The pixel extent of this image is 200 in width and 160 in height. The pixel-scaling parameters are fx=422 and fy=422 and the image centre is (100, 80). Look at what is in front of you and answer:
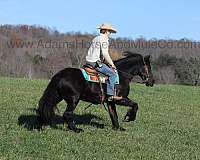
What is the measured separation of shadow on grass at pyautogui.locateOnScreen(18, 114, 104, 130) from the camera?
10.3m

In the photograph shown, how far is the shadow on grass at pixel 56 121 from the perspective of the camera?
33.9ft

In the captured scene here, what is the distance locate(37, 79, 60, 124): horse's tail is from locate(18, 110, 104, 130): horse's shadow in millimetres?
265

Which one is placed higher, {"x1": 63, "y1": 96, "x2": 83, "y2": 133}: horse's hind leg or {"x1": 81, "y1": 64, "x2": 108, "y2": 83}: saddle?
{"x1": 81, "y1": 64, "x2": 108, "y2": 83}: saddle

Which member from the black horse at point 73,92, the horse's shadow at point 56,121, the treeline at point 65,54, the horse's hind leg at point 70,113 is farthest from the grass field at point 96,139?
the treeline at point 65,54

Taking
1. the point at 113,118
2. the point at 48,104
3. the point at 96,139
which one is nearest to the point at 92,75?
the point at 48,104

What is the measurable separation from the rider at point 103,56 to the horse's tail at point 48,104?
4.07 ft

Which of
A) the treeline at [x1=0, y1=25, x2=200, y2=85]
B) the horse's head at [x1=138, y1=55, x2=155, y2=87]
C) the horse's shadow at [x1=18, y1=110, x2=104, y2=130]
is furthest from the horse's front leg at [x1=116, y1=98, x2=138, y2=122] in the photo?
the treeline at [x1=0, y1=25, x2=200, y2=85]

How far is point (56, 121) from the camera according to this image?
11688mm

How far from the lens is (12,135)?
362 inches

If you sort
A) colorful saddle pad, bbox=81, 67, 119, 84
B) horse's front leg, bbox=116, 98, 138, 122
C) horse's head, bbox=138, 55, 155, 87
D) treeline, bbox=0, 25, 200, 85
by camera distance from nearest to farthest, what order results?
colorful saddle pad, bbox=81, 67, 119, 84
horse's front leg, bbox=116, 98, 138, 122
horse's head, bbox=138, 55, 155, 87
treeline, bbox=0, 25, 200, 85

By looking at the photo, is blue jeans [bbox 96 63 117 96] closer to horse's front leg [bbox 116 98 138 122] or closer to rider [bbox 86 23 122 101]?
rider [bbox 86 23 122 101]

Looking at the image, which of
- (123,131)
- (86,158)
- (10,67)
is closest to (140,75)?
(123,131)

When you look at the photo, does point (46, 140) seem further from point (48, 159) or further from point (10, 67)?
point (10, 67)

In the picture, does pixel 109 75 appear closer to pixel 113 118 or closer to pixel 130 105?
pixel 130 105
